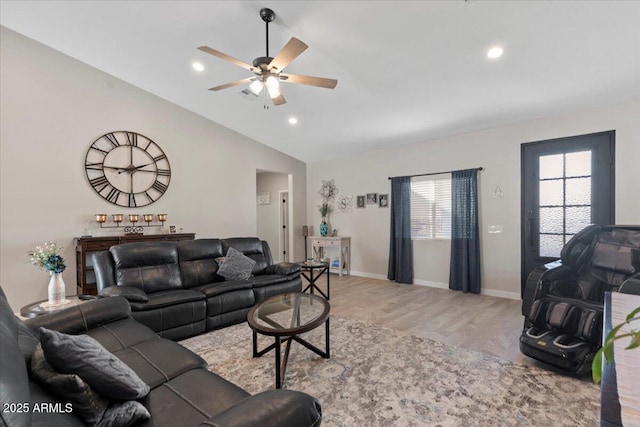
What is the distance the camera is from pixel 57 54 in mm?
3949

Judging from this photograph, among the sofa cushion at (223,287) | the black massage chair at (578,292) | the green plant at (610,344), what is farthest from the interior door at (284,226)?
the green plant at (610,344)

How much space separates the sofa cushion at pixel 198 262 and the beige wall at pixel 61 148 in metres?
1.61

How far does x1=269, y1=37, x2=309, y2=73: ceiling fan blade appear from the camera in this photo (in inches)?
86.8

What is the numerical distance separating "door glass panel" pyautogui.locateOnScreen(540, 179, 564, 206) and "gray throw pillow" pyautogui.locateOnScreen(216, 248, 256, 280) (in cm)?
405

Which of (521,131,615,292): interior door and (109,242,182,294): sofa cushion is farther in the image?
(521,131,615,292): interior door

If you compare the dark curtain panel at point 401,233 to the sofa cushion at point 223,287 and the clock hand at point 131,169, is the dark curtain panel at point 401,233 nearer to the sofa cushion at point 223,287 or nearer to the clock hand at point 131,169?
the sofa cushion at point 223,287

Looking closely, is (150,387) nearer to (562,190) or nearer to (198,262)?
(198,262)

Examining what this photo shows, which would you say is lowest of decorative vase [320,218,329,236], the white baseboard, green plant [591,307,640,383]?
the white baseboard

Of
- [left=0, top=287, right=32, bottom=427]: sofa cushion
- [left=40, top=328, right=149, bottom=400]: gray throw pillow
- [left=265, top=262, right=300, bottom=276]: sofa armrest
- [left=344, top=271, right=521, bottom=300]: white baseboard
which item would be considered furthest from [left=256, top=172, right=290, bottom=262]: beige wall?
[left=0, top=287, right=32, bottom=427]: sofa cushion

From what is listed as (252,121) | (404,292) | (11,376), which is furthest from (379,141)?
(11,376)

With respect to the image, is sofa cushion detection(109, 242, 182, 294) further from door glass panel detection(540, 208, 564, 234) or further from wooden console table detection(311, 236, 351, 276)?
door glass panel detection(540, 208, 564, 234)

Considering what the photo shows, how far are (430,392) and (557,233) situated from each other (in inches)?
126

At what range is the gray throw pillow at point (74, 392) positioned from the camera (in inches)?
39.9

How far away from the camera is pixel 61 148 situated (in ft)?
13.1
